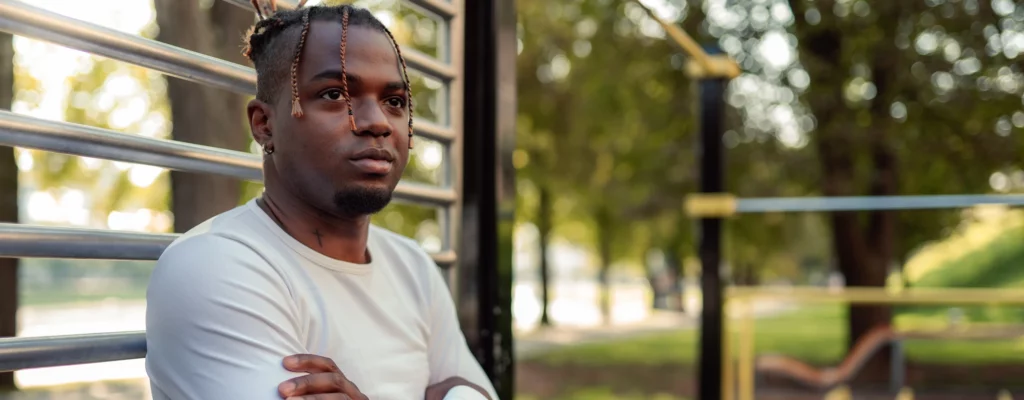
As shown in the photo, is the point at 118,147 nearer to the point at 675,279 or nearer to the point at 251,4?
the point at 251,4

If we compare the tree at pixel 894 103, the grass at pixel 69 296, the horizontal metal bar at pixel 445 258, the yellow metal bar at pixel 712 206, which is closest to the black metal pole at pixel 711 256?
the yellow metal bar at pixel 712 206

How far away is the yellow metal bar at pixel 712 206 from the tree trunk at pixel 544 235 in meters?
12.1

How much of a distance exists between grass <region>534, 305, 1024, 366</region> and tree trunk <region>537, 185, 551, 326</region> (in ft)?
8.29

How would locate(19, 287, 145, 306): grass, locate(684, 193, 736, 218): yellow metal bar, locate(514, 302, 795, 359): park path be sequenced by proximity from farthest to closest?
locate(19, 287, 145, 306): grass → locate(514, 302, 795, 359): park path → locate(684, 193, 736, 218): yellow metal bar

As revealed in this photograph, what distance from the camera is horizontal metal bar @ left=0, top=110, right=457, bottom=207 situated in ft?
4.52

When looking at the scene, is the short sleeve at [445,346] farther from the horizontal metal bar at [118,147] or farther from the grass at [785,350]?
the grass at [785,350]

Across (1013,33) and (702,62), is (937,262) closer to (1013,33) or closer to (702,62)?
(1013,33)

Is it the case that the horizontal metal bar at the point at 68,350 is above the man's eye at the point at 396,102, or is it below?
below

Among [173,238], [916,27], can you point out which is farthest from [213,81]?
[916,27]

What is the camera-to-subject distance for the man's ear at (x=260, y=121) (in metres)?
1.56

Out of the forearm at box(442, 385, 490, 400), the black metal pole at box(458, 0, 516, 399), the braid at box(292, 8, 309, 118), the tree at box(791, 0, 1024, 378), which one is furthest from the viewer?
the tree at box(791, 0, 1024, 378)

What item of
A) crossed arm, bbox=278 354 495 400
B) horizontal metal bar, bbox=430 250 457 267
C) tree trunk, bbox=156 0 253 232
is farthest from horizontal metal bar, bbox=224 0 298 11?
tree trunk, bbox=156 0 253 232

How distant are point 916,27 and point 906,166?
1744 mm

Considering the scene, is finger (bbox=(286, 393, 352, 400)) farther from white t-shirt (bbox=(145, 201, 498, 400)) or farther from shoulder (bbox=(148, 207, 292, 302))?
shoulder (bbox=(148, 207, 292, 302))
